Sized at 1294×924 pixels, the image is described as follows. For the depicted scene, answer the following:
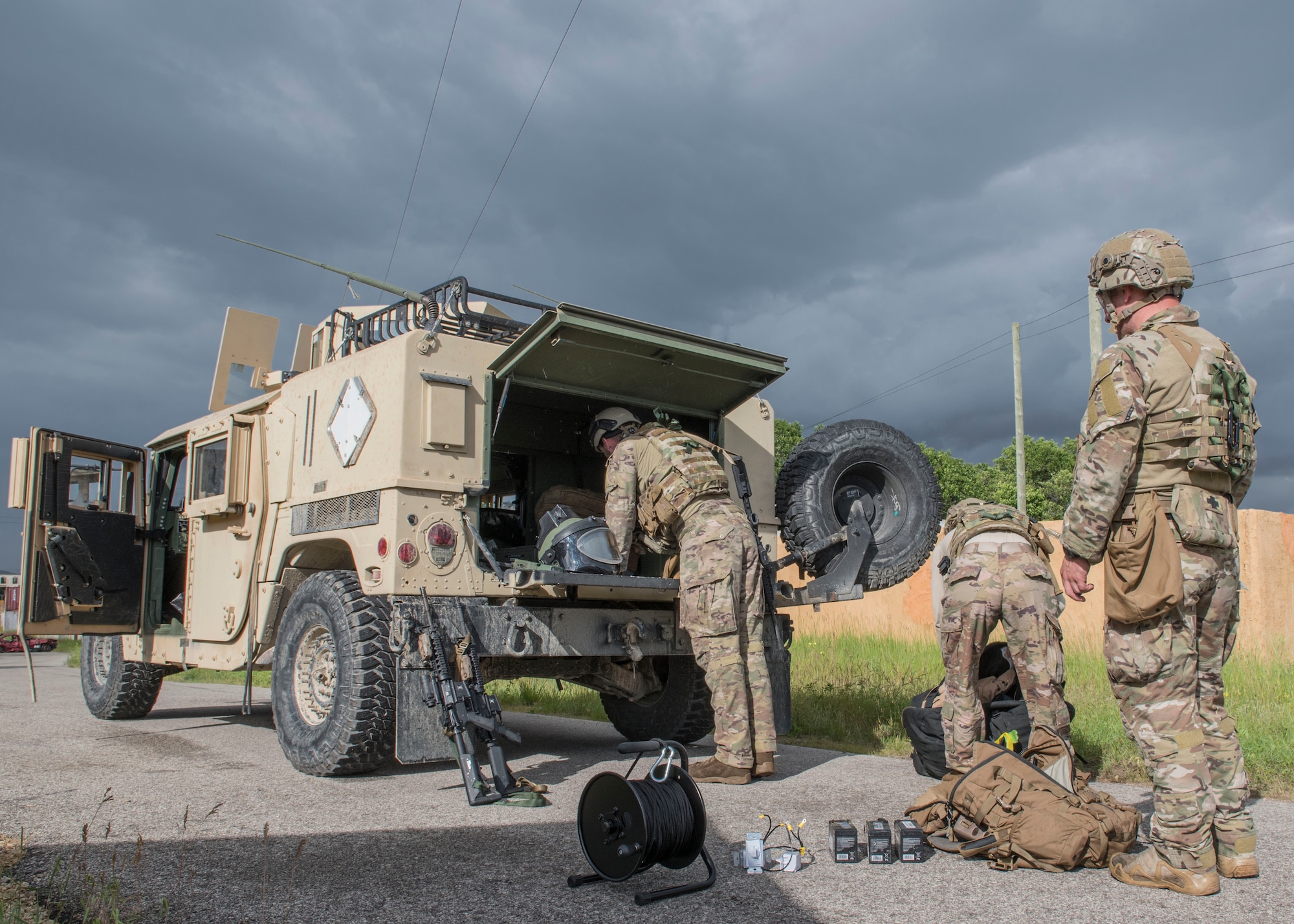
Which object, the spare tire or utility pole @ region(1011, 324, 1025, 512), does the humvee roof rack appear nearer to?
the spare tire

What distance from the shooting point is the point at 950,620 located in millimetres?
4586

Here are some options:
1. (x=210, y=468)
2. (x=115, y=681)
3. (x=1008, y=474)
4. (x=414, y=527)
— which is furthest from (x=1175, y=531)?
(x=1008, y=474)

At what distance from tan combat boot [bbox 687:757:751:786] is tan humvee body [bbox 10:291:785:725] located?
0.87 meters

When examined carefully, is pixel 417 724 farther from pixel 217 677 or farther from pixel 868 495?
pixel 217 677

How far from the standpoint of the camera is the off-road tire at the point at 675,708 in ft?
20.2

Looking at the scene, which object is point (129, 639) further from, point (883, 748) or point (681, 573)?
point (883, 748)

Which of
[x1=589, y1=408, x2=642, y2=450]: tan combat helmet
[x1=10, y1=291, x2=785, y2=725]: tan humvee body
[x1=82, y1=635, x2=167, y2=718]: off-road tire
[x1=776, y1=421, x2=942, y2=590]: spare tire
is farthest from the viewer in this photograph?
[x1=82, y1=635, x2=167, y2=718]: off-road tire

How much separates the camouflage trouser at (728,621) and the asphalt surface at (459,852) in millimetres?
283

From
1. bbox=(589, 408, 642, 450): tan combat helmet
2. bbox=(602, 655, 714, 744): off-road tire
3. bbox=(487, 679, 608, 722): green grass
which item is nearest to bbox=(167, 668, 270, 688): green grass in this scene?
bbox=(487, 679, 608, 722): green grass

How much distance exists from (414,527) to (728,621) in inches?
65.1

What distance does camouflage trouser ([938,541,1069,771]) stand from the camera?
14.3 ft

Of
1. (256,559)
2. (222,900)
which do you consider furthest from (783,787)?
(256,559)

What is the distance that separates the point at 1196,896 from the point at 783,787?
6.72 feet

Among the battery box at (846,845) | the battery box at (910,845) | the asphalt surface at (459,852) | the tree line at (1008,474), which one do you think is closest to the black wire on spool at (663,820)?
the asphalt surface at (459,852)
